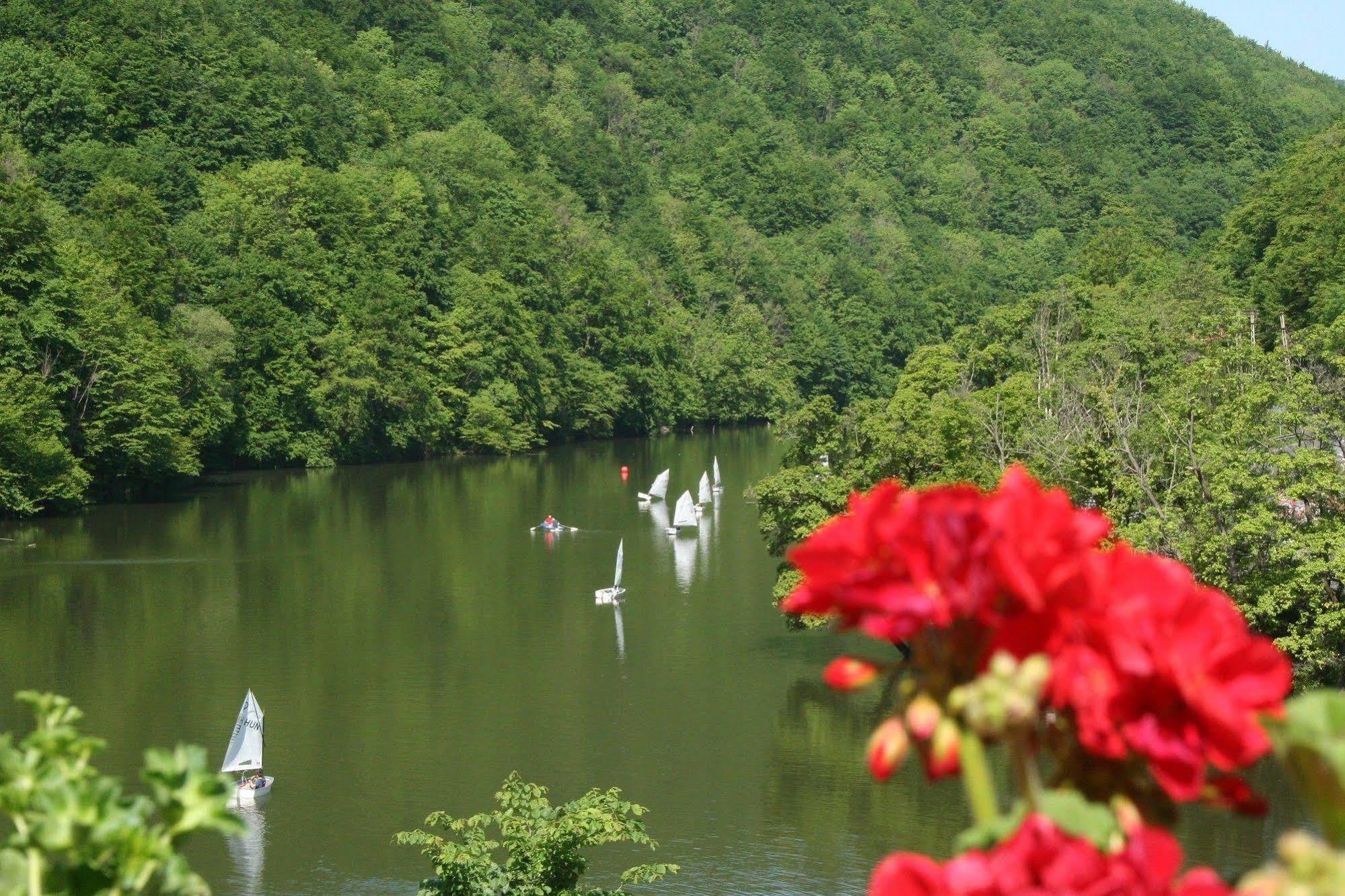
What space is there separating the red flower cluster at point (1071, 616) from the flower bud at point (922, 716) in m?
0.10

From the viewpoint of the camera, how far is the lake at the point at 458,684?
2430 cm

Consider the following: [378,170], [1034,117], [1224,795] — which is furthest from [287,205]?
[1034,117]

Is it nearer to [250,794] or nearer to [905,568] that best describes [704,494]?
[250,794]

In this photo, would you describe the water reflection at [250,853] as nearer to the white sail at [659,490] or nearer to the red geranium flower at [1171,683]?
the red geranium flower at [1171,683]

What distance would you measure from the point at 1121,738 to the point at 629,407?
10041 centimetres

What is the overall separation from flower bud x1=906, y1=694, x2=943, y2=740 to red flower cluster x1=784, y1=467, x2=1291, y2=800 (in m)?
0.10

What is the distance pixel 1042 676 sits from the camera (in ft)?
7.44

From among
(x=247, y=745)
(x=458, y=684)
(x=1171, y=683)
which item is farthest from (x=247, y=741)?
(x=1171, y=683)

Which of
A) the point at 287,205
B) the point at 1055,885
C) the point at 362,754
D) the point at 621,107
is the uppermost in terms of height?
the point at 621,107

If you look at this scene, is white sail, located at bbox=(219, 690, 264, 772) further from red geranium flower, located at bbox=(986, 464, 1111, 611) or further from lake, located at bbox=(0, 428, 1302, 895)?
red geranium flower, located at bbox=(986, 464, 1111, 611)

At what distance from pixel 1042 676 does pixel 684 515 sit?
173ft

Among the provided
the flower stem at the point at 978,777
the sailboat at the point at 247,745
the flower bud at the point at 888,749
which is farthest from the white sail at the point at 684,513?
the flower stem at the point at 978,777

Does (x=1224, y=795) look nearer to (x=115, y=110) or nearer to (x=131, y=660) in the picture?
(x=131, y=660)

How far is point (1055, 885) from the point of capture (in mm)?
2230
